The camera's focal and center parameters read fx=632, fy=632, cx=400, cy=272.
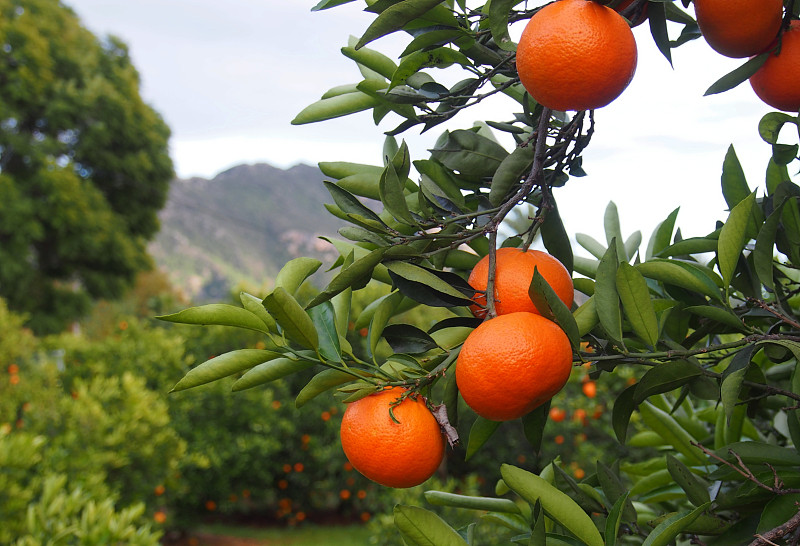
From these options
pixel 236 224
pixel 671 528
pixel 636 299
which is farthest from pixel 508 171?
pixel 236 224

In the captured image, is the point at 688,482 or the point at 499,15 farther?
the point at 688,482

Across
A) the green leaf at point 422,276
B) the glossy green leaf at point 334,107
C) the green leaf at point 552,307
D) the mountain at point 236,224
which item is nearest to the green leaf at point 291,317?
the green leaf at point 422,276

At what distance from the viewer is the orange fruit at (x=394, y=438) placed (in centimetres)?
68

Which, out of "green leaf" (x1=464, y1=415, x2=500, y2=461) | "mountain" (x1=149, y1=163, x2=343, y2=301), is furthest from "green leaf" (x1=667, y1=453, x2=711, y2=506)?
"mountain" (x1=149, y1=163, x2=343, y2=301)

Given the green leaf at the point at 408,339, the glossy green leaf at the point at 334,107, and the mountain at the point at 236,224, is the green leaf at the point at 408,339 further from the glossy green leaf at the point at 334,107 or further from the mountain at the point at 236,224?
the mountain at the point at 236,224

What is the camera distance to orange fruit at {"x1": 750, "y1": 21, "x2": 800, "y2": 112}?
29.2 inches

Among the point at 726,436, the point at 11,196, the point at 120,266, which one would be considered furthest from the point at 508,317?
the point at 120,266

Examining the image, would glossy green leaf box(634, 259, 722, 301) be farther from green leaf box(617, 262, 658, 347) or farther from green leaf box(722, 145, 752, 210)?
green leaf box(722, 145, 752, 210)

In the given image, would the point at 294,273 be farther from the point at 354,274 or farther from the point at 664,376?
the point at 664,376

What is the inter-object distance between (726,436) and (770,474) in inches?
7.7

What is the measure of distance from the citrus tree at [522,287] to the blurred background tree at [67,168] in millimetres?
15604

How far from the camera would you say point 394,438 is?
2.21 ft

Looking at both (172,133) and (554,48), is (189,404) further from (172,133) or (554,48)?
(172,133)

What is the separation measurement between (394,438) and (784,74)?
62 centimetres
